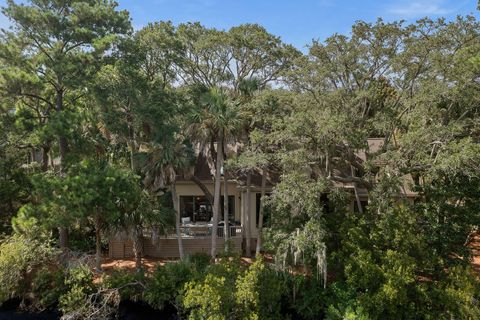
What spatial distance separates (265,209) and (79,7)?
12950 mm

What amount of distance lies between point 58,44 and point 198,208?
12.3 m

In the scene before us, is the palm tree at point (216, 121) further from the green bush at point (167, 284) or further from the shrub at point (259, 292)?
the shrub at point (259, 292)

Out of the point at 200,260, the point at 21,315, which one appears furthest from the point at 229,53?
the point at 21,315

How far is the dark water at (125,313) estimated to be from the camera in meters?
15.4

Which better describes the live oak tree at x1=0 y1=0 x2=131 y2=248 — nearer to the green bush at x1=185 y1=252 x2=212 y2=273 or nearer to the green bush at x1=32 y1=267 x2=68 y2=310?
the green bush at x1=32 y1=267 x2=68 y2=310

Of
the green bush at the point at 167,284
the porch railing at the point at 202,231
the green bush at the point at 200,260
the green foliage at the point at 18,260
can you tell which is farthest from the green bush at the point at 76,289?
the porch railing at the point at 202,231

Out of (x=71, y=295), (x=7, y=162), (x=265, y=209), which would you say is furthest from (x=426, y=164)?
(x=7, y=162)

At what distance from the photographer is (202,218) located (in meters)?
23.6

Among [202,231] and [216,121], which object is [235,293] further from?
[202,231]

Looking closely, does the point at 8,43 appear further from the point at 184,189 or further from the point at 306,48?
the point at 306,48

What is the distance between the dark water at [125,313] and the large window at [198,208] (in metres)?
7.75

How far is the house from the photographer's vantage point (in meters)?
20.4

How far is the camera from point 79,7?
15.7 metres

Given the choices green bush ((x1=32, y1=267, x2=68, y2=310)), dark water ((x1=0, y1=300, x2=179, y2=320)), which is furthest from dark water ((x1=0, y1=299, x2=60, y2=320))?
green bush ((x1=32, y1=267, x2=68, y2=310))
